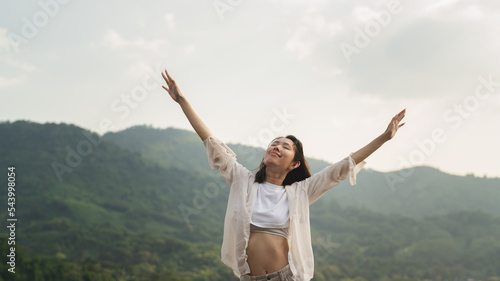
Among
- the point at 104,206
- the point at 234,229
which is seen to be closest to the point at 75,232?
the point at 104,206

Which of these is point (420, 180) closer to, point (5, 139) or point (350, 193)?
point (350, 193)

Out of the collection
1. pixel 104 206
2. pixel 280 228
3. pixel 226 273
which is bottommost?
pixel 226 273

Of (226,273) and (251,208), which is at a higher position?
(251,208)

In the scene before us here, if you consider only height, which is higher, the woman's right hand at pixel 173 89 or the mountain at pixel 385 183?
the mountain at pixel 385 183

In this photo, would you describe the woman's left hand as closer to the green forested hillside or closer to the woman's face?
the woman's face

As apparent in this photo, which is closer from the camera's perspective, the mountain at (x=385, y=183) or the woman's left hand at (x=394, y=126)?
the woman's left hand at (x=394, y=126)

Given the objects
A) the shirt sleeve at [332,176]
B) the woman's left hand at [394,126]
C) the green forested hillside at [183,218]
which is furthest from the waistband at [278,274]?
the green forested hillside at [183,218]

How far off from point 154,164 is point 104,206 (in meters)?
15.4

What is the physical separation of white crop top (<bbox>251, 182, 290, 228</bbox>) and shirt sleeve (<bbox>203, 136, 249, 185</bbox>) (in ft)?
0.58

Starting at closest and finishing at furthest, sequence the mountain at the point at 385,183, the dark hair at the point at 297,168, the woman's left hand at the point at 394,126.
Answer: the woman's left hand at the point at 394,126 < the dark hair at the point at 297,168 < the mountain at the point at 385,183

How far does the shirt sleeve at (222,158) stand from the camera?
2855mm

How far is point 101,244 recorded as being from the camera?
2080 inches

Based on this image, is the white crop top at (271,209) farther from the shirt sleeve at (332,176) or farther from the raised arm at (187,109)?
the raised arm at (187,109)

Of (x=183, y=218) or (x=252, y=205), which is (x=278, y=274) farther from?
(x=183, y=218)
